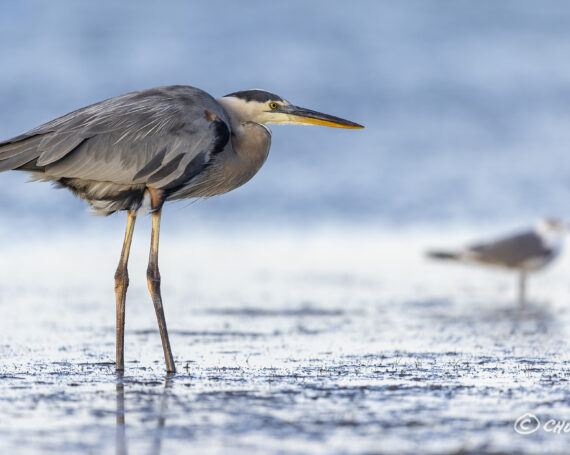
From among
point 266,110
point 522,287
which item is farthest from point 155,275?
point 522,287

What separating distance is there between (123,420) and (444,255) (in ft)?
22.7

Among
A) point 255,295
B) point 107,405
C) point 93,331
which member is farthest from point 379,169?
point 107,405

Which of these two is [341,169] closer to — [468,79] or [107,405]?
[468,79]

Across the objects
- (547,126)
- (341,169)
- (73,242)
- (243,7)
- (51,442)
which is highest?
(243,7)

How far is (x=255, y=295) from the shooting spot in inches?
362

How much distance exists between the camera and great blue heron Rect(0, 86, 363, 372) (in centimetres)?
584

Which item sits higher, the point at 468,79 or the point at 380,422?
the point at 468,79

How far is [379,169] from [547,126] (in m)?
4.50

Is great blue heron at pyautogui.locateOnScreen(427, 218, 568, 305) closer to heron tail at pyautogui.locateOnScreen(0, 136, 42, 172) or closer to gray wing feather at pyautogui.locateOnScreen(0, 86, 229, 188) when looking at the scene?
gray wing feather at pyautogui.locateOnScreen(0, 86, 229, 188)

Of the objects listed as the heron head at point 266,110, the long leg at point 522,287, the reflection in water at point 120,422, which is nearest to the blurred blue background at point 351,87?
the long leg at point 522,287

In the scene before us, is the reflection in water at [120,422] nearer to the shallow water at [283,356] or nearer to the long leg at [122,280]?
the shallow water at [283,356]

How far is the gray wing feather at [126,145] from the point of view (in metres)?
5.82

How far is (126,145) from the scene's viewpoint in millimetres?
5895

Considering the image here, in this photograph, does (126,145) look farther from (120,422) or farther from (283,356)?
(120,422)
